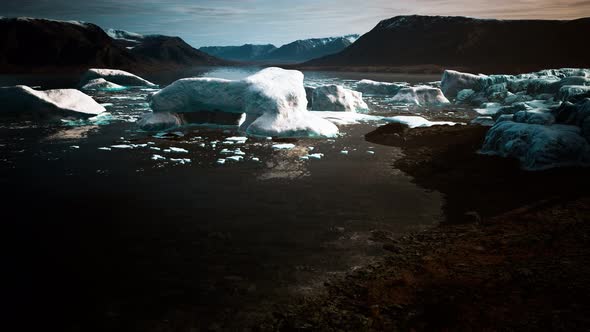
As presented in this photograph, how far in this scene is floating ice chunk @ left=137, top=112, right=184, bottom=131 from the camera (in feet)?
46.6

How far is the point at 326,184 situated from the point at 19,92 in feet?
48.9

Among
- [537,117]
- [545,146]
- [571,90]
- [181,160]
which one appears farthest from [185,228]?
[571,90]

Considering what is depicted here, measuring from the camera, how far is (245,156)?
10.5m

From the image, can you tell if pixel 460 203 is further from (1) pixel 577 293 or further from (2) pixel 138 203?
(2) pixel 138 203

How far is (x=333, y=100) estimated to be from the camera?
20359 millimetres

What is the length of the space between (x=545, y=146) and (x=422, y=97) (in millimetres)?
16465

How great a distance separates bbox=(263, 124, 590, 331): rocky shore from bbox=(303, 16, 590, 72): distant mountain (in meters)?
71.2

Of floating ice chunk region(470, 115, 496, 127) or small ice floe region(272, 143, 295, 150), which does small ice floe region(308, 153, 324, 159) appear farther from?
floating ice chunk region(470, 115, 496, 127)

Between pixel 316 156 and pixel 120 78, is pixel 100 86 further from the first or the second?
pixel 316 156

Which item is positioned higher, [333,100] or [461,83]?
[461,83]

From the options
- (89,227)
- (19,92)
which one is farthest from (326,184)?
(19,92)

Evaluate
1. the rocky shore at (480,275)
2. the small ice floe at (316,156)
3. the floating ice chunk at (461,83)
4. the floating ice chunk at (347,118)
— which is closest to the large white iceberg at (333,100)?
the floating ice chunk at (347,118)

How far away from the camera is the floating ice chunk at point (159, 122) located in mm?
14203

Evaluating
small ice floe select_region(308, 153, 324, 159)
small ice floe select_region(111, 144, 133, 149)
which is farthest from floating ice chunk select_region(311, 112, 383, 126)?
small ice floe select_region(111, 144, 133, 149)
